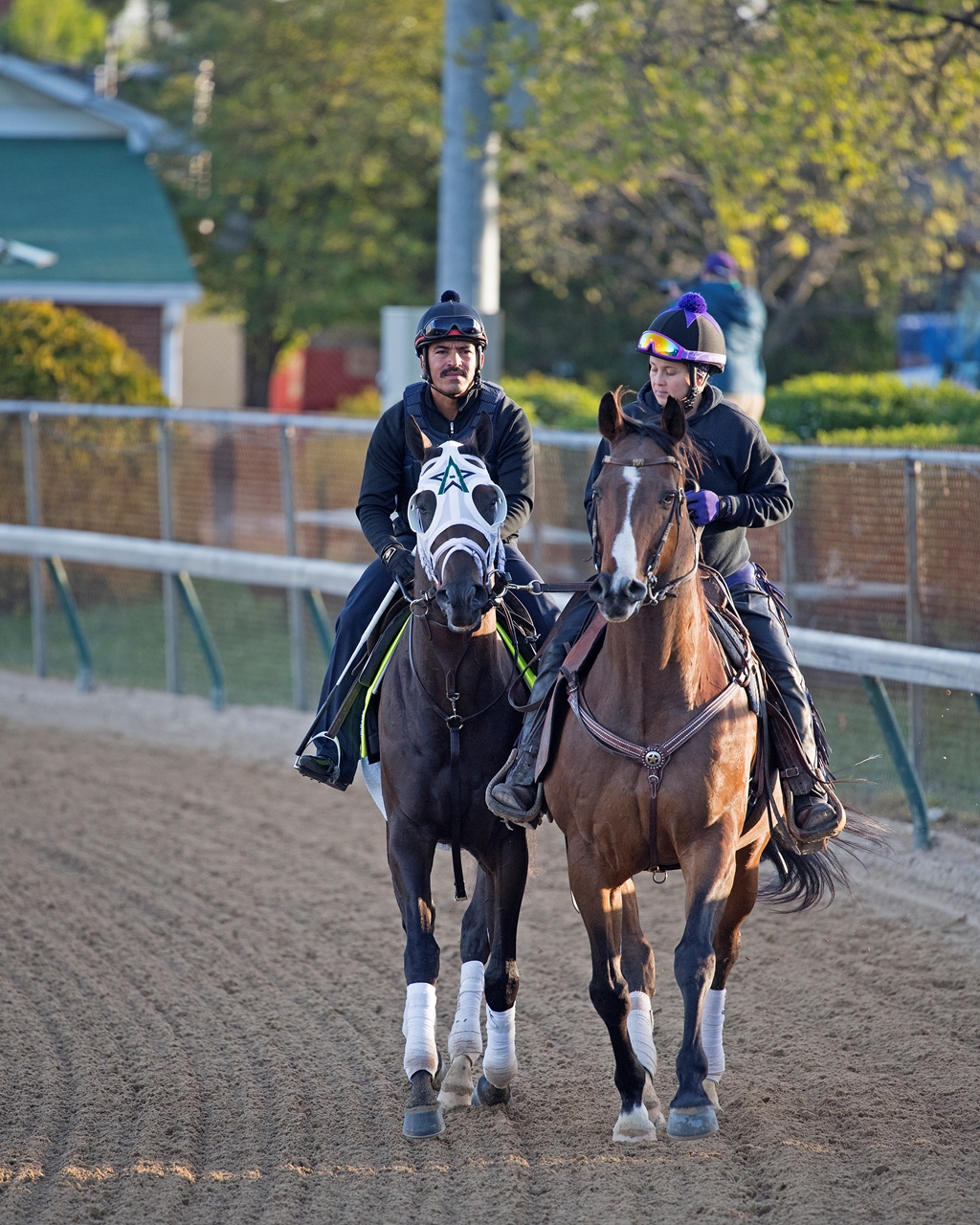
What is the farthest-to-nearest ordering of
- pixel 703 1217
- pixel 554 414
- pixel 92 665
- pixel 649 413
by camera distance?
1. pixel 554 414
2. pixel 92 665
3. pixel 649 413
4. pixel 703 1217

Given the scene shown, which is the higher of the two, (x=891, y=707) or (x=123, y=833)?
(x=891, y=707)

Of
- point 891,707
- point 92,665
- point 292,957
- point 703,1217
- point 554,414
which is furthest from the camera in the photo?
point 554,414

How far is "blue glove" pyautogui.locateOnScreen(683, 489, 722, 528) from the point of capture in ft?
15.7

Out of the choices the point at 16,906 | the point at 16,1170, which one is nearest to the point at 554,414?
the point at 16,906

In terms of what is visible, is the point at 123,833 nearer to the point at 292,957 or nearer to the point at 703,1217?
the point at 292,957

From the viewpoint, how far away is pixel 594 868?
193 inches

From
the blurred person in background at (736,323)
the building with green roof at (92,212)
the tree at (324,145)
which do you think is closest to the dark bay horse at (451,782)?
the blurred person in background at (736,323)

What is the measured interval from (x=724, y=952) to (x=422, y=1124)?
1256mm

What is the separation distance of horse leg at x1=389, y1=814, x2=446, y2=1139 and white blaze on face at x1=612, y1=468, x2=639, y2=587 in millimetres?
1385

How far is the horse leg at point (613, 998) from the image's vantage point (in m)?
4.85

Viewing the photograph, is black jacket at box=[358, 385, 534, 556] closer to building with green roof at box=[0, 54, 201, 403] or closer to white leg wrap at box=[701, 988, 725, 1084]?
white leg wrap at box=[701, 988, 725, 1084]

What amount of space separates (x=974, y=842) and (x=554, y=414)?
322 inches

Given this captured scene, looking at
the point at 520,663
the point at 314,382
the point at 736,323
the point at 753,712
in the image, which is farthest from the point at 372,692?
the point at 314,382

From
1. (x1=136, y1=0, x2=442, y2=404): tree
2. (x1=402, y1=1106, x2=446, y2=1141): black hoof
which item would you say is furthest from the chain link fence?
(x1=136, y1=0, x2=442, y2=404): tree
